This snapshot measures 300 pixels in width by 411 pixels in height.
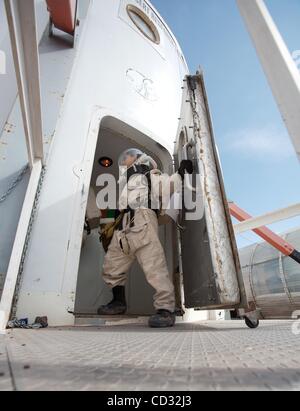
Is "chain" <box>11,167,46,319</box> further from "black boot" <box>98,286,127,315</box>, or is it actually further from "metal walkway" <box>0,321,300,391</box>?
"metal walkway" <box>0,321,300,391</box>

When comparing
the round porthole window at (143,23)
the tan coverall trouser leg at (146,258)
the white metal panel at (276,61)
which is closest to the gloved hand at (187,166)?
the tan coverall trouser leg at (146,258)

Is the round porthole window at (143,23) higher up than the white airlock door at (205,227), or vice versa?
the round porthole window at (143,23)

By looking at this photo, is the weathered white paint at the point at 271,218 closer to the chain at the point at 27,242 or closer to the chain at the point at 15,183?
the chain at the point at 27,242

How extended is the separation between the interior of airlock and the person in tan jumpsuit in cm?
51

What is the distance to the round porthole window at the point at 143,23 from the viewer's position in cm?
292

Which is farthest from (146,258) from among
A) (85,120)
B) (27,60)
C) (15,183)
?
(27,60)

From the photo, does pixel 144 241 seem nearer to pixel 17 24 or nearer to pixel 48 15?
pixel 17 24

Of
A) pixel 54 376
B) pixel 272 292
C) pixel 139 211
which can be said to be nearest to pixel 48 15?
pixel 139 211

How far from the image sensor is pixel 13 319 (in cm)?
133

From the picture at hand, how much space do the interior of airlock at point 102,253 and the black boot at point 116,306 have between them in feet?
1.46

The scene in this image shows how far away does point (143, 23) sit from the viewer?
10.1 ft
